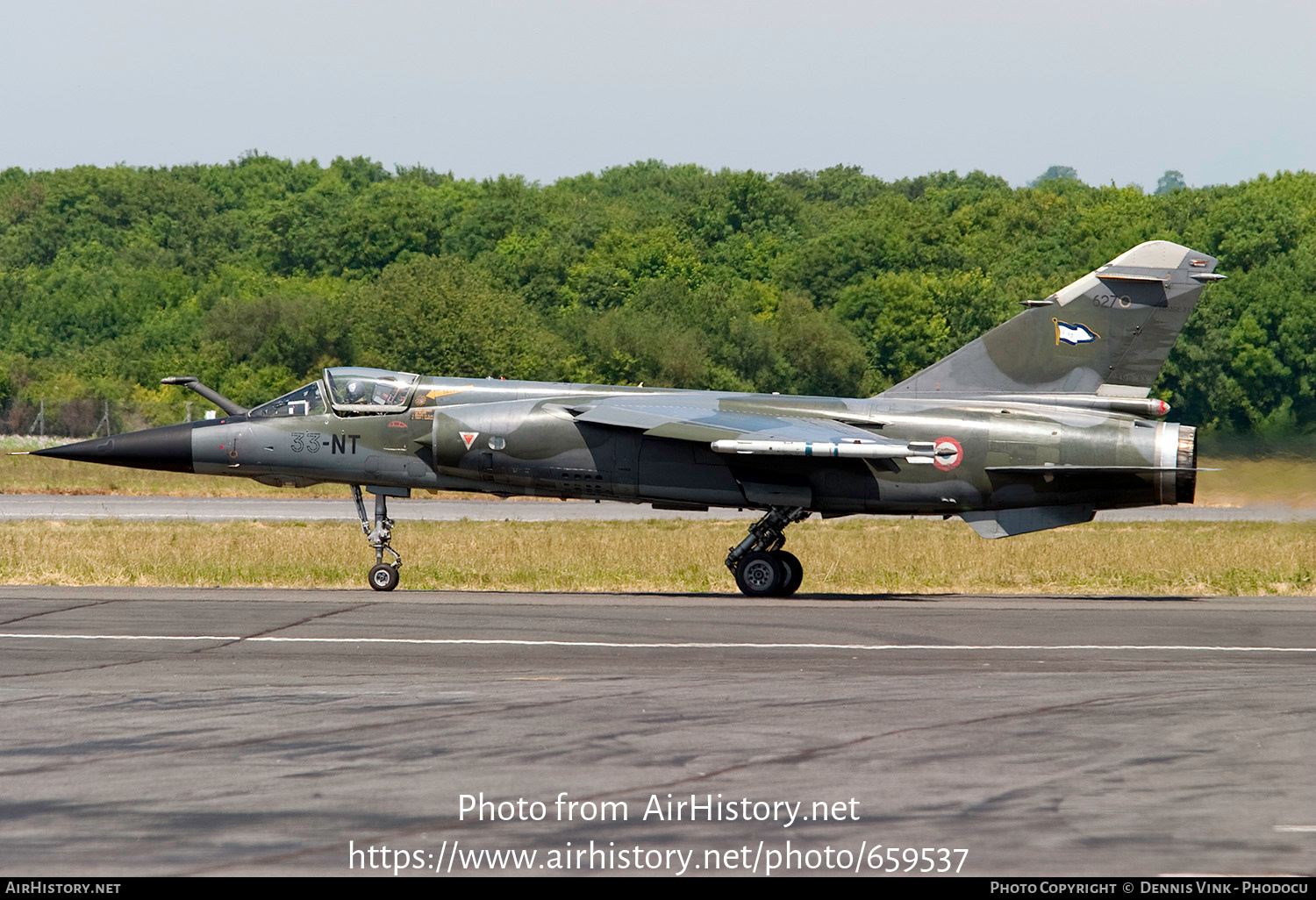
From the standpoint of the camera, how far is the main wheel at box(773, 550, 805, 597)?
1869 centimetres

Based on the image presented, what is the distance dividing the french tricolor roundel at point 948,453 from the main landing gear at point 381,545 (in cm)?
694

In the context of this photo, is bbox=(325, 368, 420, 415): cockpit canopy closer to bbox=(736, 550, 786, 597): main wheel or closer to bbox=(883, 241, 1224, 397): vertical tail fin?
bbox=(736, 550, 786, 597): main wheel

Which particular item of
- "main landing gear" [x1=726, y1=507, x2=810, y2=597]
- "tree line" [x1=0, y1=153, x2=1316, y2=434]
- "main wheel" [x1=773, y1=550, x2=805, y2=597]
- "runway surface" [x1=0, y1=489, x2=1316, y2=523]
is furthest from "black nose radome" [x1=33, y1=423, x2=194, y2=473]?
"tree line" [x1=0, y1=153, x2=1316, y2=434]

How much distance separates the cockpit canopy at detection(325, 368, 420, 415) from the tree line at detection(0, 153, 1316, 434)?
15.9 meters

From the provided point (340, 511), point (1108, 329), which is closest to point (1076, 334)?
point (1108, 329)

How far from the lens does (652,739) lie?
31.0 feet

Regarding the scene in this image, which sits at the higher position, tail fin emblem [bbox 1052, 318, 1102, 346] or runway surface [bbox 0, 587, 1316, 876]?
tail fin emblem [bbox 1052, 318, 1102, 346]

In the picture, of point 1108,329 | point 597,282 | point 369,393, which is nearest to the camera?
point 1108,329

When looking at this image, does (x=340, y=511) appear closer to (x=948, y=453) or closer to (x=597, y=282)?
(x=948, y=453)

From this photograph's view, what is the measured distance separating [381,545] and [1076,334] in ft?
30.4

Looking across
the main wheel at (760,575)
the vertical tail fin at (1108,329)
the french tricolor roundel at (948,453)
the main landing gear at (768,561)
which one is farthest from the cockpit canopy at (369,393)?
the french tricolor roundel at (948,453)

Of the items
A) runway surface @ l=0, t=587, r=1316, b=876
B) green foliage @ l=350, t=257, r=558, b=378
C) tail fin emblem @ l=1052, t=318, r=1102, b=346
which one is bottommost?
runway surface @ l=0, t=587, r=1316, b=876

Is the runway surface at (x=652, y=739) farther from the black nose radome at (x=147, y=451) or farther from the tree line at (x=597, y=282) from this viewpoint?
the tree line at (x=597, y=282)

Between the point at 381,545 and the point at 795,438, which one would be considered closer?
the point at 795,438
